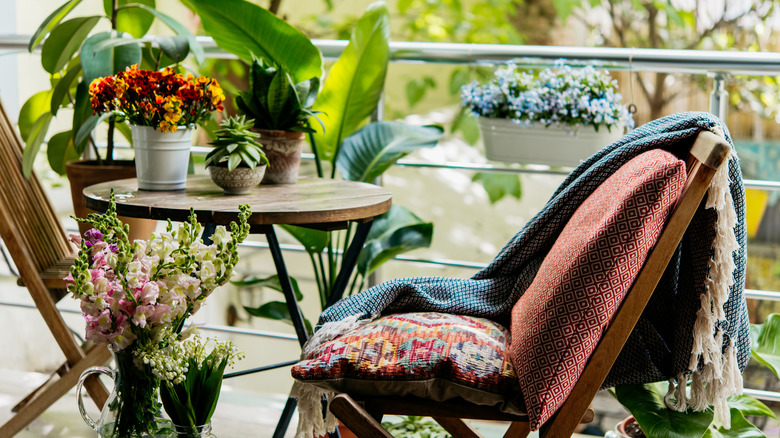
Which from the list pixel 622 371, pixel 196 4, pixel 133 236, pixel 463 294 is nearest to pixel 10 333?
pixel 133 236

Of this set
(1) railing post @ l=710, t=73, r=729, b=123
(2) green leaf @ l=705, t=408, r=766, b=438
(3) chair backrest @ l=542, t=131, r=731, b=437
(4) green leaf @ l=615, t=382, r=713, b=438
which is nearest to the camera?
(3) chair backrest @ l=542, t=131, r=731, b=437

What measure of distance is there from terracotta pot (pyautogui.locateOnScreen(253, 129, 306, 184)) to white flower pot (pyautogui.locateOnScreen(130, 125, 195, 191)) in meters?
0.19

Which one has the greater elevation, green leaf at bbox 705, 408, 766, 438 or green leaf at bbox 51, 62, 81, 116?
green leaf at bbox 51, 62, 81, 116

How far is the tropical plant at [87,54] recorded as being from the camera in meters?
2.02

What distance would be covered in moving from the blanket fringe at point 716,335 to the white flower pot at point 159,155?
112cm

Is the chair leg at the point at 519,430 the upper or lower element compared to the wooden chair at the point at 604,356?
lower

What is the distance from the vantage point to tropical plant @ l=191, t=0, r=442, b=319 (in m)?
2.08

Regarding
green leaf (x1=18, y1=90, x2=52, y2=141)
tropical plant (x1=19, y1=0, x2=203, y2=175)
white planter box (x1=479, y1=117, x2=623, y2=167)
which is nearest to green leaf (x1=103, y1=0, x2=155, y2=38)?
tropical plant (x1=19, y1=0, x2=203, y2=175)

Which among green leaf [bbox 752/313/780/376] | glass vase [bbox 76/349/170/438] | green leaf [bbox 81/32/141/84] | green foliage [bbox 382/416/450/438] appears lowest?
A: green foliage [bbox 382/416/450/438]

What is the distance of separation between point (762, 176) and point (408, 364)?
4241 mm

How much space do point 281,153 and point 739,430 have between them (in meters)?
1.18

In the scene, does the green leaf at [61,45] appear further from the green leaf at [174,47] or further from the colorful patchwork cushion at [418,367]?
the colorful patchwork cushion at [418,367]

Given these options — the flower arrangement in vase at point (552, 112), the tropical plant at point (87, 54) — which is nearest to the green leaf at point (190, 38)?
the tropical plant at point (87, 54)

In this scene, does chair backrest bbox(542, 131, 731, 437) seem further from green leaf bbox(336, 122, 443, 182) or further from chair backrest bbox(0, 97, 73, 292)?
chair backrest bbox(0, 97, 73, 292)
